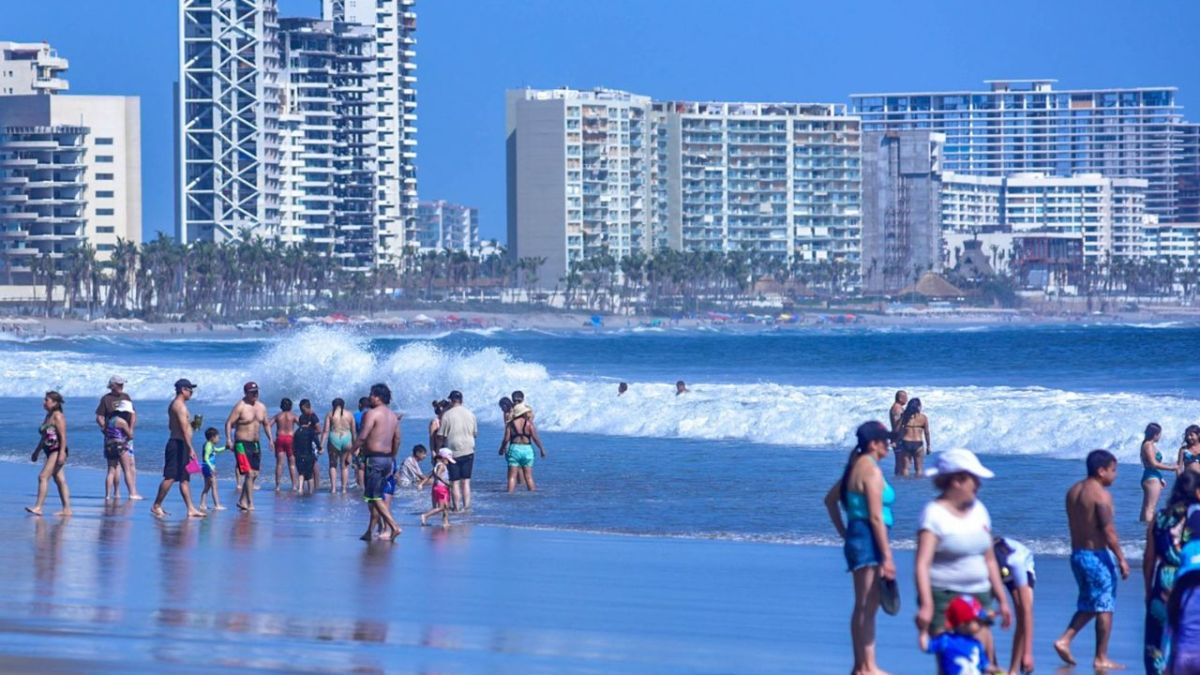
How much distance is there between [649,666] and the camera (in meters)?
9.64

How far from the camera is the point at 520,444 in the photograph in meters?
20.5

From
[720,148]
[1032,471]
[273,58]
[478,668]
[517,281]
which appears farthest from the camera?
[720,148]

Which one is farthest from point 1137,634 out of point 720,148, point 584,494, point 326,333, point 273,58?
point 720,148

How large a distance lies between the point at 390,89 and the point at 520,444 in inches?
6043

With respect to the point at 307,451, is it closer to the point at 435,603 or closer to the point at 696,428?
the point at 435,603

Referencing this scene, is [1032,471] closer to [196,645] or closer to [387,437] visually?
[387,437]

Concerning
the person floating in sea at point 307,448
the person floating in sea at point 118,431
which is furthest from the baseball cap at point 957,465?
the person floating in sea at point 307,448

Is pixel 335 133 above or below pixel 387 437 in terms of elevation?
above

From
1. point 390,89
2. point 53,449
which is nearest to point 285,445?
point 53,449

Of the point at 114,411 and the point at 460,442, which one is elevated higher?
the point at 114,411

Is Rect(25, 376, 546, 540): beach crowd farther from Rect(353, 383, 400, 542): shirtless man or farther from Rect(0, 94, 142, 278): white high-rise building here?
Rect(0, 94, 142, 278): white high-rise building

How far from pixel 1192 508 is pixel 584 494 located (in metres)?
12.4

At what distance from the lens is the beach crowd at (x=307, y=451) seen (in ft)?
→ 50.4

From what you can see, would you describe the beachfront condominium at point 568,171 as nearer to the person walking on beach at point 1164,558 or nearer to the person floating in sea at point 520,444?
the person floating in sea at point 520,444
